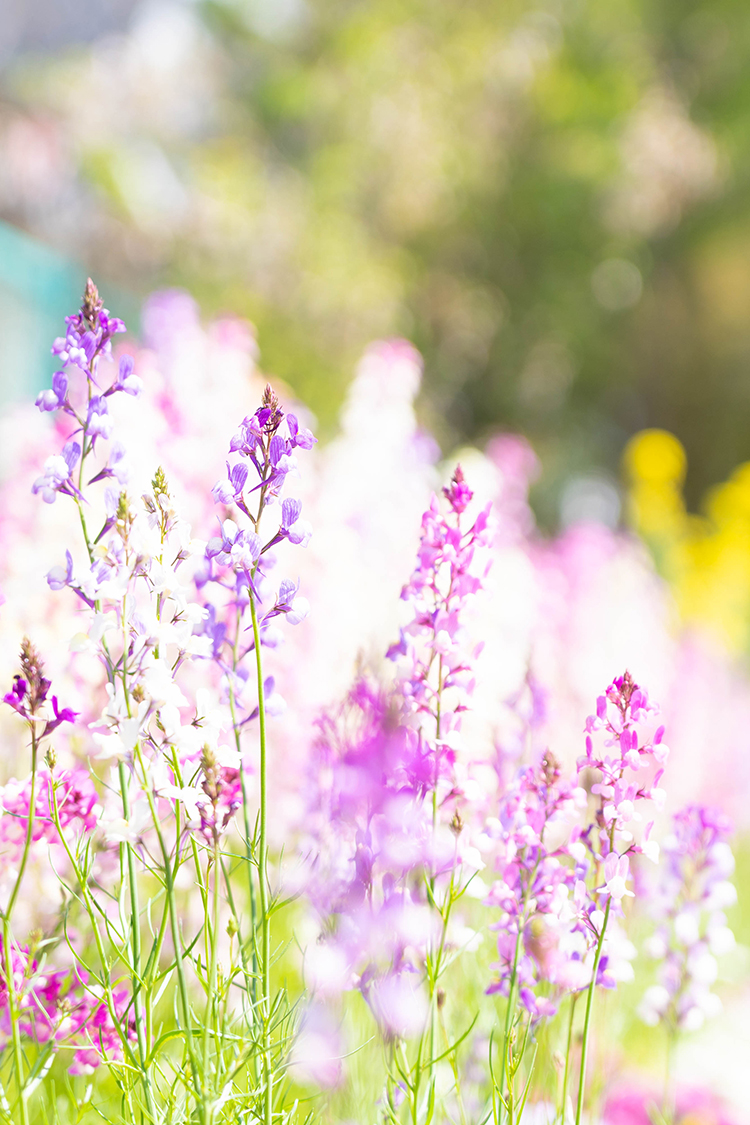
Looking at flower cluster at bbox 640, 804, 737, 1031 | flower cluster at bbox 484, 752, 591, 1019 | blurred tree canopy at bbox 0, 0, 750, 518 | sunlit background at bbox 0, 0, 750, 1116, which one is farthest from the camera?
blurred tree canopy at bbox 0, 0, 750, 518

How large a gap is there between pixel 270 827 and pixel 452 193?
11.7 metres

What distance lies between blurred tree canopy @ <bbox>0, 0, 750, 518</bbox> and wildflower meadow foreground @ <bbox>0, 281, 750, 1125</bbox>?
23.9 feet

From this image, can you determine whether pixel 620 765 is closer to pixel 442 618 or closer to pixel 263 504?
pixel 442 618

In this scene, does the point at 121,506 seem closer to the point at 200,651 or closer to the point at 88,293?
the point at 200,651

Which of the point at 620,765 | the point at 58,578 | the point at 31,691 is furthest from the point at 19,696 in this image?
the point at 620,765

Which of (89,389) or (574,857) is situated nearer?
(89,389)

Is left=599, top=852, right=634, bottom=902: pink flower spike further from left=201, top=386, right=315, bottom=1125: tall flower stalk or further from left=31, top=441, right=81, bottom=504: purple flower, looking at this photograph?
left=31, top=441, right=81, bottom=504: purple flower

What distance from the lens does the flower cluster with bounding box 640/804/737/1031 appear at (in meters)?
1.66

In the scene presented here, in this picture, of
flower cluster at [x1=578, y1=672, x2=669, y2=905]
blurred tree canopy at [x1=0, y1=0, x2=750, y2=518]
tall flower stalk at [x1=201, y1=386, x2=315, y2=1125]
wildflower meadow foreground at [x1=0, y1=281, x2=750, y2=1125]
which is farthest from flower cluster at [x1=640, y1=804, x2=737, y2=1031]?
blurred tree canopy at [x1=0, y1=0, x2=750, y2=518]

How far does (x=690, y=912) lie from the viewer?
5.57 ft

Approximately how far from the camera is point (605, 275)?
15.5 m

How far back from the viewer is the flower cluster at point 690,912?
1.66 m

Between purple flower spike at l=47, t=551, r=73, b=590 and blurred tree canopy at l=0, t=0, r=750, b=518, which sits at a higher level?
blurred tree canopy at l=0, t=0, r=750, b=518

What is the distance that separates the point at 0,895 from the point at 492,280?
1492 centimetres
